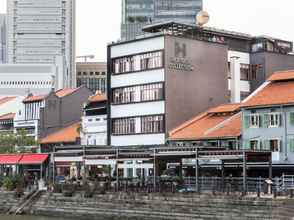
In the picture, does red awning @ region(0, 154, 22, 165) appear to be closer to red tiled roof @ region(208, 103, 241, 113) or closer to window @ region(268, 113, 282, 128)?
red tiled roof @ region(208, 103, 241, 113)

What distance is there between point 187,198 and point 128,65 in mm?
32895

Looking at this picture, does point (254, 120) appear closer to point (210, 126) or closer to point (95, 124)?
point (210, 126)

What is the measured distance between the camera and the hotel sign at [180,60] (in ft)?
289

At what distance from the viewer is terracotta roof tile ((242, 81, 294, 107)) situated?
2749 inches

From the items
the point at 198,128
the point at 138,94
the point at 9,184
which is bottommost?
the point at 9,184

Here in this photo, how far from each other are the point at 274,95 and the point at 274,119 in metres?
2.82

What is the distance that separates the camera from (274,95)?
237ft

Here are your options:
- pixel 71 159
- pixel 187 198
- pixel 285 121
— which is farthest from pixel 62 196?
pixel 285 121

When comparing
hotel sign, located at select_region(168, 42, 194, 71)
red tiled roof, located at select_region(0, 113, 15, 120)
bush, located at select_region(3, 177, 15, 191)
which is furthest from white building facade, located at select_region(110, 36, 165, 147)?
red tiled roof, located at select_region(0, 113, 15, 120)

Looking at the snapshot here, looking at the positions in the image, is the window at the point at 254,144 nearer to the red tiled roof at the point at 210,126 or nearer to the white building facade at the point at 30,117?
the red tiled roof at the point at 210,126

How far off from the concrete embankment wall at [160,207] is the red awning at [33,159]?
11350 mm

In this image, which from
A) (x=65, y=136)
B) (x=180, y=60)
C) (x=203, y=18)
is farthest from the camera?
(x=65, y=136)

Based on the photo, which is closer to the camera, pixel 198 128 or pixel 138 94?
pixel 198 128

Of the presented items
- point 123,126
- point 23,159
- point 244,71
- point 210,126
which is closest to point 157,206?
point 210,126
